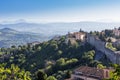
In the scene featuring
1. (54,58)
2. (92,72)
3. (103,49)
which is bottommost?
(54,58)

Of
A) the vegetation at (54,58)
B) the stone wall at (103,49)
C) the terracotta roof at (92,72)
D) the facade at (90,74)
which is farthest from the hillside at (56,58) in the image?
the terracotta roof at (92,72)

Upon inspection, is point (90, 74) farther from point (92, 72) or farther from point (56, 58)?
point (56, 58)

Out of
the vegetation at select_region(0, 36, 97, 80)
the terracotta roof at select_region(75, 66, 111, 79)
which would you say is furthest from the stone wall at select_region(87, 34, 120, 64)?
the terracotta roof at select_region(75, 66, 111, 79)

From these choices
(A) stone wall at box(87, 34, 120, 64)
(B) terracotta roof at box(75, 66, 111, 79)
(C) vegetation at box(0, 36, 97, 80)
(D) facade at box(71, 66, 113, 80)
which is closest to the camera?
(D) facade at box(71, 66, 113, 80)

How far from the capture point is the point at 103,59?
61.7m

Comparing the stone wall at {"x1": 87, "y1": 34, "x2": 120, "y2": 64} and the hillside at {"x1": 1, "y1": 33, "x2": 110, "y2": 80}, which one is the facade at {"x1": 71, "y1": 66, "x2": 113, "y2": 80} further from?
the stone wall at {"x1": 87, "y1": 34, "x2": 120, "y2": 64}

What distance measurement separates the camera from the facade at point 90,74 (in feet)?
132

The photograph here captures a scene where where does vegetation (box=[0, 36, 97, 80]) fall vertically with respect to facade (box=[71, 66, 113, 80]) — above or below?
below

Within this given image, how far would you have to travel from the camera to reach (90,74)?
41656 millimetres

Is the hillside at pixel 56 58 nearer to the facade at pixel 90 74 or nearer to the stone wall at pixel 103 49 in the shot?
the stone wall at pixel 103 49

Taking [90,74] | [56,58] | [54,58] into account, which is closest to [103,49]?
[56,58]

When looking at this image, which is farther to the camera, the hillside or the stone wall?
the hillside

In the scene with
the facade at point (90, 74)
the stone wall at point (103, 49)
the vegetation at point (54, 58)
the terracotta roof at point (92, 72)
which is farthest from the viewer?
the vegetation at point (54, 58)

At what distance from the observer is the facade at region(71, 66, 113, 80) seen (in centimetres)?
4030
